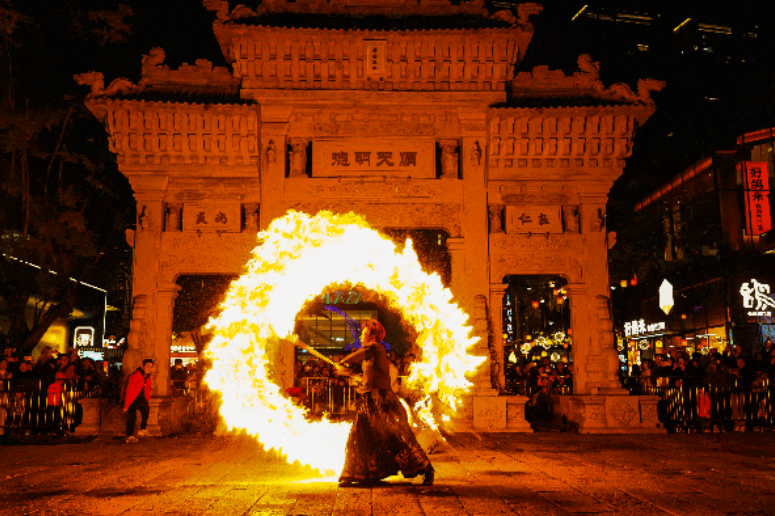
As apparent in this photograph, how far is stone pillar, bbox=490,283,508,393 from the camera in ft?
53.0

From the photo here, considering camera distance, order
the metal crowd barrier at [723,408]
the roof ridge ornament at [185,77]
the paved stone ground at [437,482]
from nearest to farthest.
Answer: the paved stone ground at [437,482] < the metal crowd barrier at [723,408] < the roof ridge ornament at [185,77]

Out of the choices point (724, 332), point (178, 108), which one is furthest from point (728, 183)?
point (178, 108)

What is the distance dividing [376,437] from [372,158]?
9434 millimetres

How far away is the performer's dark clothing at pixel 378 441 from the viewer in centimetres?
805

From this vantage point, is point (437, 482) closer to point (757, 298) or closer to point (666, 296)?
point (757, 298)

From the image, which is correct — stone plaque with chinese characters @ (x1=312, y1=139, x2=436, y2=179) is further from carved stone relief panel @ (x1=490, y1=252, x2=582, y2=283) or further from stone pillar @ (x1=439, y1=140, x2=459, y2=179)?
carved stone relief panel @ (x1=490, y1=252, x2=582, y2=283)

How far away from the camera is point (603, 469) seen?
9594 mm

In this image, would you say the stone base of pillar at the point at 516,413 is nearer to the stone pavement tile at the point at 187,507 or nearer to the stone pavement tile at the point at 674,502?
Answer: the stone pavement tile at the point at 674,502

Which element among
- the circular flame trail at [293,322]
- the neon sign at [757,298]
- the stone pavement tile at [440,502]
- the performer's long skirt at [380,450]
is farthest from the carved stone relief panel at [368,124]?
the neon sign at [757,298]

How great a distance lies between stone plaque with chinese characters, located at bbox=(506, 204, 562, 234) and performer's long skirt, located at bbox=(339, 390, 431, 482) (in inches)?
362

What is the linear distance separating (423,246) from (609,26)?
1384 inches

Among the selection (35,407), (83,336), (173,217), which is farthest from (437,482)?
(83,336)

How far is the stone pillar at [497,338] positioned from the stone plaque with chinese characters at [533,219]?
4.59 ft

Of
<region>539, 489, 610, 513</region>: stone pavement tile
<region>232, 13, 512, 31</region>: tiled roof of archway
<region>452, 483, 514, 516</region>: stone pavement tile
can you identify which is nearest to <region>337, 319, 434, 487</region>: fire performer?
<region>452, 483, 514, 516</region>: stone pavement tile
